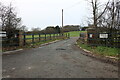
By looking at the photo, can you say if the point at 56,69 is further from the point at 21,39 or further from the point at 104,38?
the point at 21,39

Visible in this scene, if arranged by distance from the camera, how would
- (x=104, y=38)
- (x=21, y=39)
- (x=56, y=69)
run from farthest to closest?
(x=21, y=39) < (x=104, y=38) < (x=56, y=69)

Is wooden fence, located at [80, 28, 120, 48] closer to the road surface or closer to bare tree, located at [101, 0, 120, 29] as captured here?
bare tree, located at [101, 0, 120, 29]

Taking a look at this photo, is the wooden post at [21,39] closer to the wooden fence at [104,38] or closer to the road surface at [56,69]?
the road surface at [56,69]

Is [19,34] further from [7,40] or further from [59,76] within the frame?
[59,76]

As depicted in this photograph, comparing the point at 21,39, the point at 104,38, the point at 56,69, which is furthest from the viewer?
the point at 21,39


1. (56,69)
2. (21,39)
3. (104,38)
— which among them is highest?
(104,38)

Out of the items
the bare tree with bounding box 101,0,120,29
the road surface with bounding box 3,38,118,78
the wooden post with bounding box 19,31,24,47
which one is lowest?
the road surface with bounding box 3,38,118,78

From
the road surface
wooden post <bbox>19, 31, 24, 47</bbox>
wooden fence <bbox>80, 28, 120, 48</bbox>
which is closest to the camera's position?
the road surface

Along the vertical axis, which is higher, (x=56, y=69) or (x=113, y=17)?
(x=113, y=17)

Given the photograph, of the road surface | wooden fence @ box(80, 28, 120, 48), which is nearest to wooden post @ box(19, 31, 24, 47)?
the road surface

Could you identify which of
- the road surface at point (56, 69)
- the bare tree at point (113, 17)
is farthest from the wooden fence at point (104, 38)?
the road surface at point (56, 69)

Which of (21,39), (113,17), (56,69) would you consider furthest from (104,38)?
(21,39)

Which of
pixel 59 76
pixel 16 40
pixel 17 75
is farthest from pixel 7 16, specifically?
pixel 59 76

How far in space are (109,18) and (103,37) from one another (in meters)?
2.45
